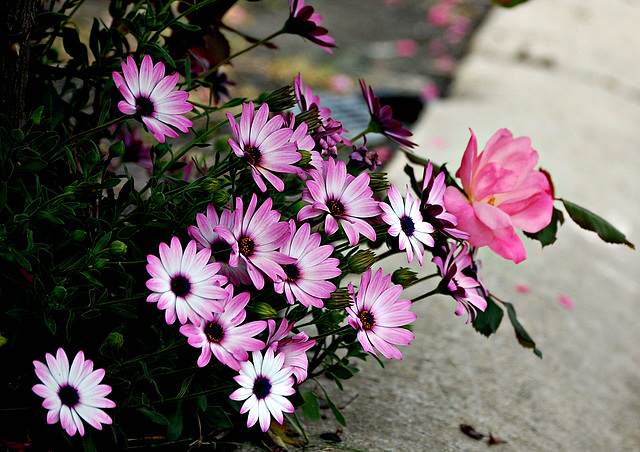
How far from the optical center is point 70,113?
3.06 ft

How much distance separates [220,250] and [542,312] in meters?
1.33

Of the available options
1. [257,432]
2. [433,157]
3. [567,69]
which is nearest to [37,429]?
[257,432]

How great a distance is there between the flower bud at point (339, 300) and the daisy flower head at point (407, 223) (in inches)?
3.4

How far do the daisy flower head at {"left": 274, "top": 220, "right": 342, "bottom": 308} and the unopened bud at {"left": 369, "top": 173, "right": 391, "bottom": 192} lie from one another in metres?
0.12

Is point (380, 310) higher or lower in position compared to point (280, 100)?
lower

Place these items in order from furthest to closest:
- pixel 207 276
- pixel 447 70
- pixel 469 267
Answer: pixel 447 70 < pixel 469 267 < pixel 207 276

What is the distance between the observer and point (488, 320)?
102 centimetres

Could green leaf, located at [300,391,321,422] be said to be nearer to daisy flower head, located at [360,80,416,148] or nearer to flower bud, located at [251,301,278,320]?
flower bud, located at [251,301,278,320]

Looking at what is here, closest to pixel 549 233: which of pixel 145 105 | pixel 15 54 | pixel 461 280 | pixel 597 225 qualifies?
pixel 597 225

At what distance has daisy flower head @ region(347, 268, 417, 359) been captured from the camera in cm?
81

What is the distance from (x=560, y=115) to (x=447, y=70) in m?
1.19

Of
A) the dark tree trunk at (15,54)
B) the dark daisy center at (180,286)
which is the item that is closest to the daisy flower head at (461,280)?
the dark daisy center at (180,286)

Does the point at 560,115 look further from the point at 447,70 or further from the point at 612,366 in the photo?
the point at 612,366

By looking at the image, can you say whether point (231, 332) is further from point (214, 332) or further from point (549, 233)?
point (549, 233)
